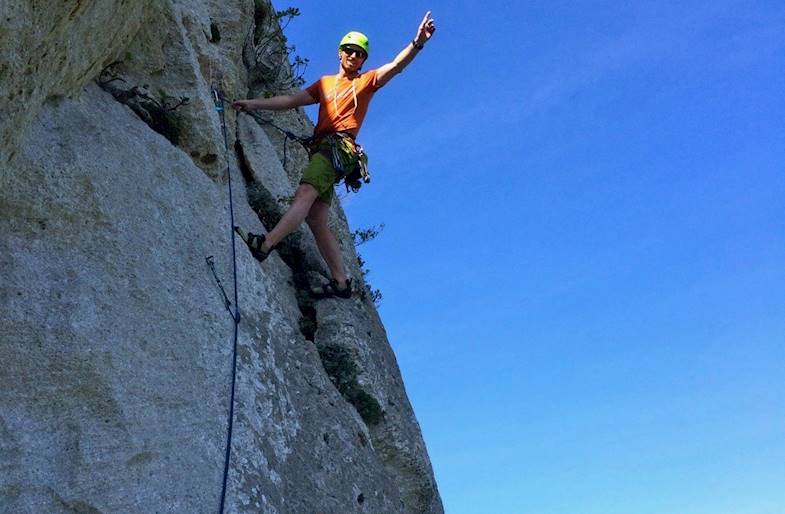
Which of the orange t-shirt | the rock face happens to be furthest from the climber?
the rock face

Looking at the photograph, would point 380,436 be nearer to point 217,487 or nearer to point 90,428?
point 217,487

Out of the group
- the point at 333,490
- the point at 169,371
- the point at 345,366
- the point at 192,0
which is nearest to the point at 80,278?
the point at 169,371

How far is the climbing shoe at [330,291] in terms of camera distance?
8.88 meters

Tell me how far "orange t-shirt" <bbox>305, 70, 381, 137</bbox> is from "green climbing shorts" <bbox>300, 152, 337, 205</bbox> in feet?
1.07

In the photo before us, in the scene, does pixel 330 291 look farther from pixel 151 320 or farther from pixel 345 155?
pixel 151 320

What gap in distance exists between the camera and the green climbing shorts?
8.48m

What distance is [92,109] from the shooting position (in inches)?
263

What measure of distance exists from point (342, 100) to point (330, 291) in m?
1.87

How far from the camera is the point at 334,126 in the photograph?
875 centimetres

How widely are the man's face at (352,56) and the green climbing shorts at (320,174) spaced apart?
1.06 m

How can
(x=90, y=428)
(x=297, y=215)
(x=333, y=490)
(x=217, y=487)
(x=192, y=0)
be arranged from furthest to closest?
(x=192, y=0), (x=297, y=215), (x=333, y=490), (x=217, y=487), (x=90, y=428)

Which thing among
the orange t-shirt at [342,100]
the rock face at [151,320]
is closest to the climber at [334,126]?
the orange t-shirt at [342,100]

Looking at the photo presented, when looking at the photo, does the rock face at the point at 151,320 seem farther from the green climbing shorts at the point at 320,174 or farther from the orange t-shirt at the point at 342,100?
the orange t-shirt at the point at 342,100

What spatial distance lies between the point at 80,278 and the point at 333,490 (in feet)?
7.97
